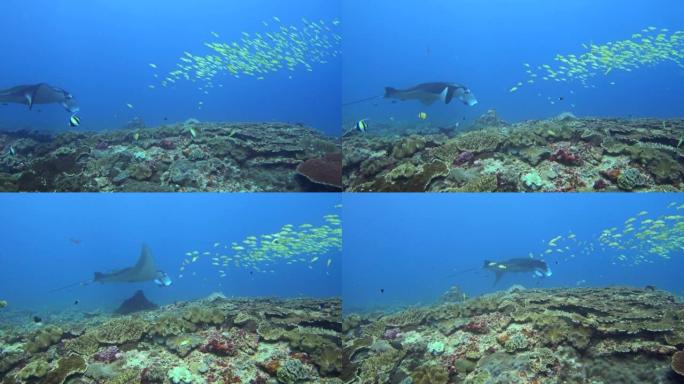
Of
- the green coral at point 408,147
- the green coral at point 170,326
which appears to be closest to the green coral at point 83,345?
the green coral at point 170,326

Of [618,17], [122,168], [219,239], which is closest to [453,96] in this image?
[618,17]

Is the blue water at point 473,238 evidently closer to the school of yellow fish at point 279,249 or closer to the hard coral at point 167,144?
the school of yellow fish at point 279,249

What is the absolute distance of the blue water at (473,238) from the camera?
19.9ft

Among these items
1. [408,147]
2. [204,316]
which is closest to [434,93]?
[408,147]

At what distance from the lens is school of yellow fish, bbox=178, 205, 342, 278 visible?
6.57 m

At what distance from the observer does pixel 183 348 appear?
5637 millimetres

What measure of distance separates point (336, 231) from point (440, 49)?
3474 millimetres

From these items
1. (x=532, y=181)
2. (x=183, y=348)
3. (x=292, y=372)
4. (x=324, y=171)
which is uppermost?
(x=324, y=171)

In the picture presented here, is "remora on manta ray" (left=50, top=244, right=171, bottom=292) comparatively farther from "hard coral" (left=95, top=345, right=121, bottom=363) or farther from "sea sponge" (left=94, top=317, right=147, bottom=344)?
"hard coral" (left=95, top=345, right=121, bottom=363)

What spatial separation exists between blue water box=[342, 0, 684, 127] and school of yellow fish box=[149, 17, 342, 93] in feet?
1.38

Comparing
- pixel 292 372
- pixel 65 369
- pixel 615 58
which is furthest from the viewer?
pixel 615 58

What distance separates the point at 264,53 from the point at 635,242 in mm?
6728

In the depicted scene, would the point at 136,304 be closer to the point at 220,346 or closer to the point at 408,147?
the point at 220,346

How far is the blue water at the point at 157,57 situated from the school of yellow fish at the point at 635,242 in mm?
4347
